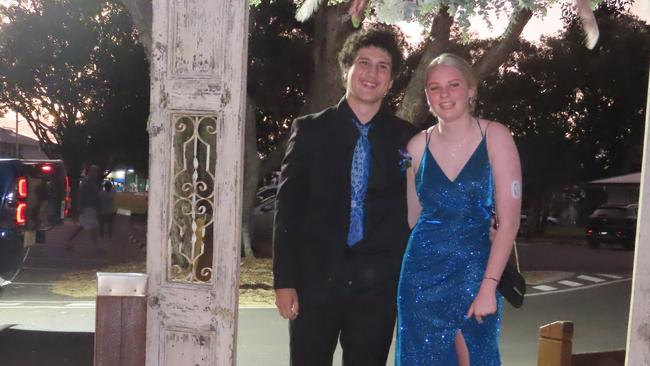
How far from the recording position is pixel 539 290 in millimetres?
12102

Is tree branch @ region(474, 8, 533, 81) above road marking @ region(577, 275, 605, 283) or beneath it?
above

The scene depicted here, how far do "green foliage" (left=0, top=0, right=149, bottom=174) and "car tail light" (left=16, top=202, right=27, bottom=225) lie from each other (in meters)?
19.2

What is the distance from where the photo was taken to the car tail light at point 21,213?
6.83 m

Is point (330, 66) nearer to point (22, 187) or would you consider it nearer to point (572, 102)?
point (22, 187)

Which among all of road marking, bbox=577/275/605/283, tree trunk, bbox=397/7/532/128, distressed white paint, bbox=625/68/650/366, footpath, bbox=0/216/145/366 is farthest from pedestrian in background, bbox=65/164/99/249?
distressed white paint, bbox=625/68/650/366

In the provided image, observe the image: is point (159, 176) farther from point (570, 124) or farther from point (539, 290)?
point (570, 124)

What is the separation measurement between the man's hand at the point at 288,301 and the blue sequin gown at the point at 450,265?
0.48m

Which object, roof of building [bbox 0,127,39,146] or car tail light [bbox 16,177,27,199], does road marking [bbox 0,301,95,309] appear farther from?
roof of building [bbox 0,127,39,146]

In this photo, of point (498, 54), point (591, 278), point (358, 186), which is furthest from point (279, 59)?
point (358, 186)

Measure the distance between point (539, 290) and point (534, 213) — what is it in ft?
85.3

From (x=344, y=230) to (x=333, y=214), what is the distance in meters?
0.08

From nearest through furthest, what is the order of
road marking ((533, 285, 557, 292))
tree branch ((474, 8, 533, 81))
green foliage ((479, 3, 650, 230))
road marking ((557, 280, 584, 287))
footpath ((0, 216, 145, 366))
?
footpath ((0, 216, 145, 366)), tree branch ((474, 8, 533, 81)), road marking ((533, 285, 557, 292)), road marking ((557, 280, 584, 287)), green foliage ((479, 3, 650, 230))

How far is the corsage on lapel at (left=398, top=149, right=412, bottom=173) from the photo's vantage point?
311 cm

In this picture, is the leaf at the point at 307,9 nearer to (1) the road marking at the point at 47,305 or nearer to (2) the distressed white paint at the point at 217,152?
(2) the distressed white paint at the point at 217,152
